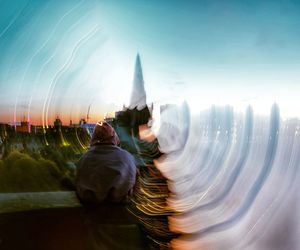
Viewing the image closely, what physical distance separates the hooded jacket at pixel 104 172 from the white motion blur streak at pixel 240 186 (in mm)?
452

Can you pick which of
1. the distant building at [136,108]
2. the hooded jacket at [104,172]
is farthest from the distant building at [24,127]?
the distant building at [136,108]

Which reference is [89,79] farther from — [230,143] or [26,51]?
[230,143]

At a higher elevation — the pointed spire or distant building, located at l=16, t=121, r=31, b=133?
the pointed spire

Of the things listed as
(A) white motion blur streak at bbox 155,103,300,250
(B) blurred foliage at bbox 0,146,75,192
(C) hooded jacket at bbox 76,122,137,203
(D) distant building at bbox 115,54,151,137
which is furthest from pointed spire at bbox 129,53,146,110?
(B) blurred foliage at bbox 0,146,75,192

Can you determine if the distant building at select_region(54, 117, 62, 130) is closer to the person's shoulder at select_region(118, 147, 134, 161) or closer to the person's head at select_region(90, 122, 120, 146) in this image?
the person's head at select_region(90, 122, 120, 146)

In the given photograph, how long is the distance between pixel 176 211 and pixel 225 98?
0.70 metres

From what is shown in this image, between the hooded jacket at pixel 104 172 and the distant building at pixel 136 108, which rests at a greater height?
the distant building at pixel 136 108

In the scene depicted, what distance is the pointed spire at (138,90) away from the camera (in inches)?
99.6

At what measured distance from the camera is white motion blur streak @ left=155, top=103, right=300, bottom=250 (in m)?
2.51

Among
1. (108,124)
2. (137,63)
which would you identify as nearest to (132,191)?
(108,124)

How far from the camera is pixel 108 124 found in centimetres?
238

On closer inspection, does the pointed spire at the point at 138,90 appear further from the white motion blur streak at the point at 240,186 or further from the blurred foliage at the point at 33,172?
the blurred foliage at the point at 33,172

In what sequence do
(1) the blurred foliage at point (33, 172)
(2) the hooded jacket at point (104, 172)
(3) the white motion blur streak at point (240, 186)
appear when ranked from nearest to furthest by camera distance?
(2) the hooded jacket at point (104, 172)
(1) the blurred foliage at point (33, 172)
(3) the white motion blur streak at point (240, 186)

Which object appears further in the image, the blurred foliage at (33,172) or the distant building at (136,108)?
the distant building at (136,108)
